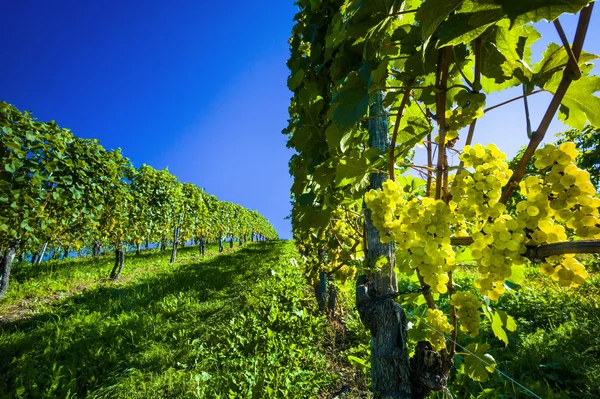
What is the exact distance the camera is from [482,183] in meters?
0.56

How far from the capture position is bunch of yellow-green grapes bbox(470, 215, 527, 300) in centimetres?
50

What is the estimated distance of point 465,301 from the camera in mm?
844

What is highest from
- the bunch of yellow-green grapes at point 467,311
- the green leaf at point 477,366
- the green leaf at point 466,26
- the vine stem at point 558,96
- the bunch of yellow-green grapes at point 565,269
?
the green leaf at point 466,26

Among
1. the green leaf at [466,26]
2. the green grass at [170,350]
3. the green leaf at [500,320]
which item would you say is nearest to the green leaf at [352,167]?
the green leaf at [466,26]

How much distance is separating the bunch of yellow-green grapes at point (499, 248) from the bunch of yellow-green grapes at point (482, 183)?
0.04 meters

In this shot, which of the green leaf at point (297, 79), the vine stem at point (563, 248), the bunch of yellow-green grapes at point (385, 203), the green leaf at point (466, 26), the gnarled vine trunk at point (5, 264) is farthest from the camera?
the gnarled vine trunk at point (5, 264)

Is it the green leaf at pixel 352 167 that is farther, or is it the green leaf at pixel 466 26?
the green leaf at pixel 352 167

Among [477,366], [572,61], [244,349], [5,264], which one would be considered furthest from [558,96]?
[5,264]

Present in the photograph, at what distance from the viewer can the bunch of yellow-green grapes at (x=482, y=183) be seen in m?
0.56

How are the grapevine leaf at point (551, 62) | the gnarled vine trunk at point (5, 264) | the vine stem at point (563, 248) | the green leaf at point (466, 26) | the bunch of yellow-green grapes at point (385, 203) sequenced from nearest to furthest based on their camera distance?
the vine stem at point (563, 248) < the green leaf at point (466, 26) < the grapevine leaf at point (551, 62) < the bunch of yellow-green grapes at point (385, 203) < the gnarled vine trunk at point (5, 264)

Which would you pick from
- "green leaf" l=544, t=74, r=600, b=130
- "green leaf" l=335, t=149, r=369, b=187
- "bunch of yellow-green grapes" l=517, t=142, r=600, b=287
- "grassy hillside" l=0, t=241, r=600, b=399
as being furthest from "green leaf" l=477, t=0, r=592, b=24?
"grassy hillside" l=0, t=241, r=600, b=399

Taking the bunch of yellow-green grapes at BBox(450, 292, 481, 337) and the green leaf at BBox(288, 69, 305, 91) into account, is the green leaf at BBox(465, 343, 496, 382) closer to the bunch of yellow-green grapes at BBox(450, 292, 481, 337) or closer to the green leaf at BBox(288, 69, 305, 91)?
the bunch of yellow-green grapes at BBox(450, 292, 481, 337)

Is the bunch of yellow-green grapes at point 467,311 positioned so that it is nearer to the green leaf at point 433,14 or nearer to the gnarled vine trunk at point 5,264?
the green leaf at point 433,14

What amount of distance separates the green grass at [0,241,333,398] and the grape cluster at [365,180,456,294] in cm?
281
